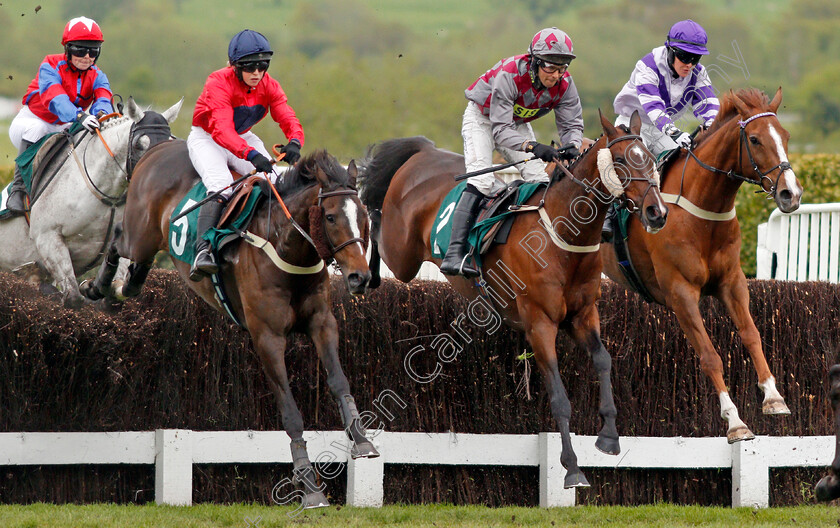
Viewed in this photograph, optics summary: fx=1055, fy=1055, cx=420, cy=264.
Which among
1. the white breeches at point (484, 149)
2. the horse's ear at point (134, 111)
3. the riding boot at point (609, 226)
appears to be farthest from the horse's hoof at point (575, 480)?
the horse's ear at point (134, 111)

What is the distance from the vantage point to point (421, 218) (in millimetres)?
7324

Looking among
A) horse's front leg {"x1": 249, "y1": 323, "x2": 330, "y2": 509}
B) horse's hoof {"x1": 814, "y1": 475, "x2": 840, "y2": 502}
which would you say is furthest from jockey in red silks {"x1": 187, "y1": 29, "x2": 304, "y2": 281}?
horse's hoof {"x1": 814, "y1": 475, "x2": 840, "y2": 502}

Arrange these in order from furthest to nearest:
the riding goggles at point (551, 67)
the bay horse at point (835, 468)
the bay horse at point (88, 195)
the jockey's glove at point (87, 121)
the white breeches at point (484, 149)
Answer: the jockey's glove at point (87, 121)
the bay horse at point (88, 195)
the white breeches at point (484, 149)
the riding goggles at point (551, 67)
the bay horse at point (835, 468)

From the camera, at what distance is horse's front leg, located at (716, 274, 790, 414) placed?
19.2ft

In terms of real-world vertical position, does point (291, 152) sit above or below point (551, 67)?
below

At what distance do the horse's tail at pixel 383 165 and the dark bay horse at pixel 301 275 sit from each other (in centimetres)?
180

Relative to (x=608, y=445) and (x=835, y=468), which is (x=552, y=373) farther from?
(x=835, y=468)

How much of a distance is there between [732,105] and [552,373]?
196 cm

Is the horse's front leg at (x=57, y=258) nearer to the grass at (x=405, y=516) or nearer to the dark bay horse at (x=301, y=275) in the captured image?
the dark bay horse at (x=301, y=275)

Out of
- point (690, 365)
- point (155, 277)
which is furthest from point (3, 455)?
point (690, 365)

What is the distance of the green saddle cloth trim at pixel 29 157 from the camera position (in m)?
7.92

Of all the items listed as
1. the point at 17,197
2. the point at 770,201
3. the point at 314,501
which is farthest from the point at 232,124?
the point at 770,201

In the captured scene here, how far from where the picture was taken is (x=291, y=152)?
6172mm

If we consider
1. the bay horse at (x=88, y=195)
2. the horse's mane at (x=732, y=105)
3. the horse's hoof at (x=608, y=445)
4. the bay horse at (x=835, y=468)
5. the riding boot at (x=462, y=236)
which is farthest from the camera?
the bay horse at (x=88, y=195)
